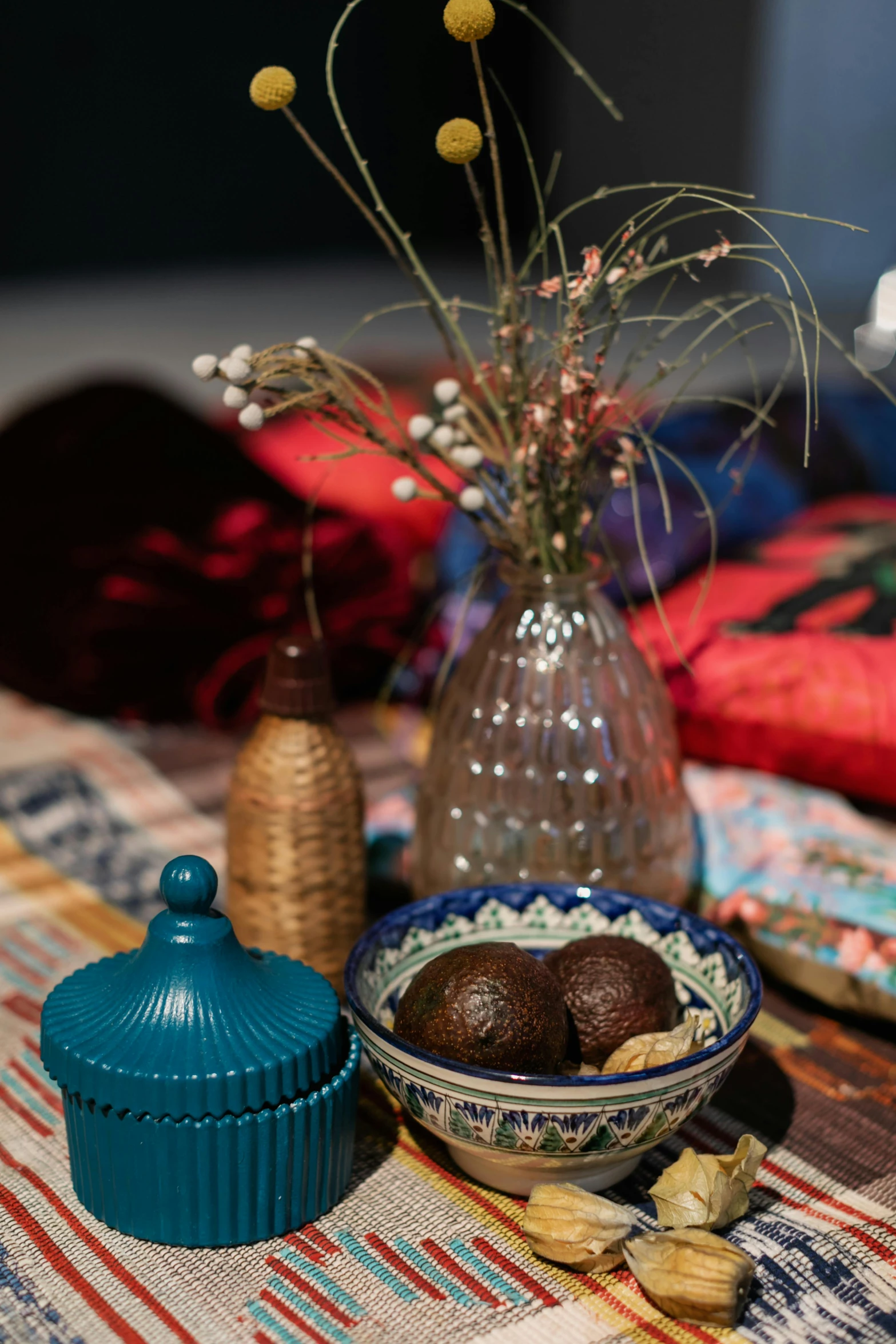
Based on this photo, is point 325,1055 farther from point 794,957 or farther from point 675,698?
point 675,698

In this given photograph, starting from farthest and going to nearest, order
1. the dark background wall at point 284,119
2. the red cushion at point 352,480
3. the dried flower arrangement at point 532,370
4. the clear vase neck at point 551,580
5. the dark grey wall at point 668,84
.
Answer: the dark background wall at point 284,119, the dark grey wall at point 668,84, the red cushion at point 352,480, the clear vase neck at point 551,580, the dried flower arrangement at point 532,370

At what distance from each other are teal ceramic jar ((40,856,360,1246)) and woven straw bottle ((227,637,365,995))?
0.16 meters

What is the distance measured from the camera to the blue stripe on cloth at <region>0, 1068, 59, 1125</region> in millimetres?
675

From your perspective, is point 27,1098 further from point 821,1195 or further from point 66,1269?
point 821,1195

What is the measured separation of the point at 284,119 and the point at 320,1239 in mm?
4176

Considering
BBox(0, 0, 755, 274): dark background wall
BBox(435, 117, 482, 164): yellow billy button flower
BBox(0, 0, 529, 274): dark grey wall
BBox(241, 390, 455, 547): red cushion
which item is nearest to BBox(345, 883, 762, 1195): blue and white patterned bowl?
BBox(435, 117, 482, 164): yellow billy button flower

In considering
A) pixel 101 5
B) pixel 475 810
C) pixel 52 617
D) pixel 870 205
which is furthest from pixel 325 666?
pixel 101 5

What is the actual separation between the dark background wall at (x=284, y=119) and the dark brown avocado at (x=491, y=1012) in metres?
3.41

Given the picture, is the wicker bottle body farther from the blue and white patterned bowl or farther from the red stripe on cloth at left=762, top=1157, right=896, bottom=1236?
Answer: the red stripe on cloth at left=762, top=1157, right=896, bottom=1236

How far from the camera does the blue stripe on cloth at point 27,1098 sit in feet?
2.22

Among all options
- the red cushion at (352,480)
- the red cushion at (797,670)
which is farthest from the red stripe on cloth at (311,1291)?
the red cushion at (352,480)

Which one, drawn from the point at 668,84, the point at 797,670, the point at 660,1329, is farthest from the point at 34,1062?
the point at 668,84

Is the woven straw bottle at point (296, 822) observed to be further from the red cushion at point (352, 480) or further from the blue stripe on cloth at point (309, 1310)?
the red cushion at point (352, 480)

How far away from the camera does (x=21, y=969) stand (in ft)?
2.70
